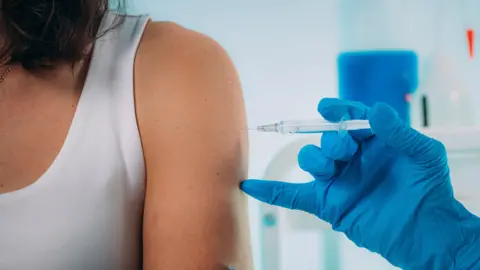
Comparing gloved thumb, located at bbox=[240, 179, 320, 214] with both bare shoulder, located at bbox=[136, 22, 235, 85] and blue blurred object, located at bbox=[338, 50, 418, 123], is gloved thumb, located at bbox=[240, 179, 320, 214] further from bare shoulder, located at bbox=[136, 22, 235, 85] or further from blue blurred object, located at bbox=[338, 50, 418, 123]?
blue blurred object, located at bbox=[338, 50, 418, 123]

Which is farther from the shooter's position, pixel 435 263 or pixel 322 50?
pixel 322 50

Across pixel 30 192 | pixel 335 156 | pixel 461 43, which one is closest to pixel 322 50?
pixel 461 43

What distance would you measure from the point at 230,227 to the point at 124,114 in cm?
22

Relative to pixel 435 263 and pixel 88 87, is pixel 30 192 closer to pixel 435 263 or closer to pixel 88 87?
pixel 88 87

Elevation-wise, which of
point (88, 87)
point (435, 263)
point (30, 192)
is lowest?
point (435, 263)

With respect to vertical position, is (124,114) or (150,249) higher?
(124,114)

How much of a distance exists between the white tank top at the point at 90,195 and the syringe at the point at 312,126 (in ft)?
0.64

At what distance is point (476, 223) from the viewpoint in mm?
753

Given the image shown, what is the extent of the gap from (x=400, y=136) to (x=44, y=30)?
20.3 inches

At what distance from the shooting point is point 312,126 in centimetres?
74

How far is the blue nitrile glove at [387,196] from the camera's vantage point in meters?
0.73

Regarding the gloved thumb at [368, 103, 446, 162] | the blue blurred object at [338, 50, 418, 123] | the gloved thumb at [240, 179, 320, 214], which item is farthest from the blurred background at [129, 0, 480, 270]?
the gloved thumb at [368, 103, 446, 162]

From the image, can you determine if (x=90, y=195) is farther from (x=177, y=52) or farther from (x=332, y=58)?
(x=332, y=58)

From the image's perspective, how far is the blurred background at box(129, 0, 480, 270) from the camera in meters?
1.17
